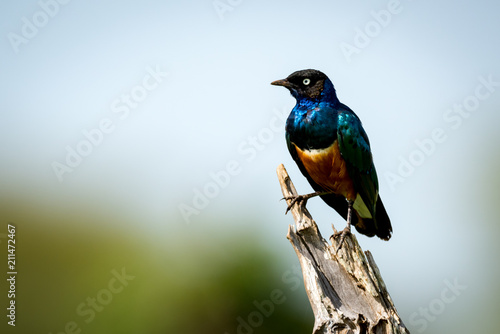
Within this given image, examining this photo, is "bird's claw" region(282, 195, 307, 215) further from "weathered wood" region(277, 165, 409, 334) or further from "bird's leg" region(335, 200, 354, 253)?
"bird's leg" region(335, 200, 354, 253)

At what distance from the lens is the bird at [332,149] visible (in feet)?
21.1

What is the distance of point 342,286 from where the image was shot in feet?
16.7

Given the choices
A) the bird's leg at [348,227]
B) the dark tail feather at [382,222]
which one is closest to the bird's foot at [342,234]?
the bird's leg at [348,227]

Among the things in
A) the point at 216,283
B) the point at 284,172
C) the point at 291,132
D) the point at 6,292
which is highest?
the point at 6,292

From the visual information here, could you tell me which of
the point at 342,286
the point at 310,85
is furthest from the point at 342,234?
the point at 310,85

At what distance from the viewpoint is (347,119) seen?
648cm

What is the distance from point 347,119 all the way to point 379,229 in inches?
57.8

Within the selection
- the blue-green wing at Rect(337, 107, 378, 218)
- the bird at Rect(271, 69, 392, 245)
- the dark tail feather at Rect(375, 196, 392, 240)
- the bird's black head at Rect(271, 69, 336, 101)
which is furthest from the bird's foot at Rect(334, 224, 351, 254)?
the bird's black head at Rect(271, 69, 336, 101)

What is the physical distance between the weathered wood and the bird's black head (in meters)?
1.80

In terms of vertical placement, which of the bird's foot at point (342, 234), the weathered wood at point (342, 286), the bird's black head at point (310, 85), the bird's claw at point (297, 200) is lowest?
the weathered wood at point (342, 286)

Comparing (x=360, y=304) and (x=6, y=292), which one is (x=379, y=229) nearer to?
(x=360, y=304)

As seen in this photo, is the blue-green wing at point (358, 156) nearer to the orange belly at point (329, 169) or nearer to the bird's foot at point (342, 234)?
the orange belly at point (329, 169)

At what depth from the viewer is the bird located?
6.43 metres

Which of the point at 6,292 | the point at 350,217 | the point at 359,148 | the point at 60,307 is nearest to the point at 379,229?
the point at 350,217
